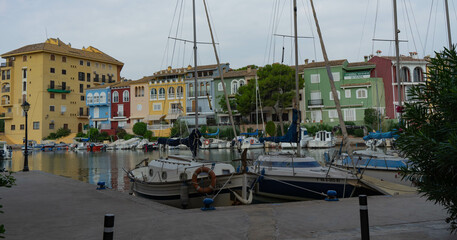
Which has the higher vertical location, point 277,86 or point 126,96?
point 126,96

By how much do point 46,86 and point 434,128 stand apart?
279 feet

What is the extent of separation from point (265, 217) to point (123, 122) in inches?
2843

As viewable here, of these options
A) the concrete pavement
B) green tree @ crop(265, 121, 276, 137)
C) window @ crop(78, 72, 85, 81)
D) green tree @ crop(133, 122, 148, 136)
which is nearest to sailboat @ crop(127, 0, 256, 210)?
the concrete pavement

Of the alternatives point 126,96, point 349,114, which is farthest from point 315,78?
point 126,96

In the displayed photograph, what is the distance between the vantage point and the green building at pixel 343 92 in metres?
57.1

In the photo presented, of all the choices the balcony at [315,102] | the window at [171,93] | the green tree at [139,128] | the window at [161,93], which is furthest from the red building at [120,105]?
the balcony at [315,102]

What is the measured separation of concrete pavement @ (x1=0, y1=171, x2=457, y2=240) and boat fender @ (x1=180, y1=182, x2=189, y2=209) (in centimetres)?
221

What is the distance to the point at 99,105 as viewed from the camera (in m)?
78.4

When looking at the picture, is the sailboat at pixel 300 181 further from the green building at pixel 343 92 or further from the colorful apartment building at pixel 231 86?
the colorful apartment building at pixel 231 86

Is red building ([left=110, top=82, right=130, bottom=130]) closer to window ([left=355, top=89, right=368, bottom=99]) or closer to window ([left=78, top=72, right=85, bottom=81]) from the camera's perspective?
window ([left=78, top=72, right=85, bottom=81])

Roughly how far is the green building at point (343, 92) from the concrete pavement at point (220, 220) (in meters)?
48.3

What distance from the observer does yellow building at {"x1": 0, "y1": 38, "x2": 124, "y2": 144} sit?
78.1 metres

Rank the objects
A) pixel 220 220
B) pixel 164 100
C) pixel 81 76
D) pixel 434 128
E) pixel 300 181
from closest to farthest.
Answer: pixel 434 128 < pixel 220 220 < pixel 300 181 < pixel 164 100 < pixel 81 76

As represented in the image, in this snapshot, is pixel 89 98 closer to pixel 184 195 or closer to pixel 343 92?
pixel 343 92
